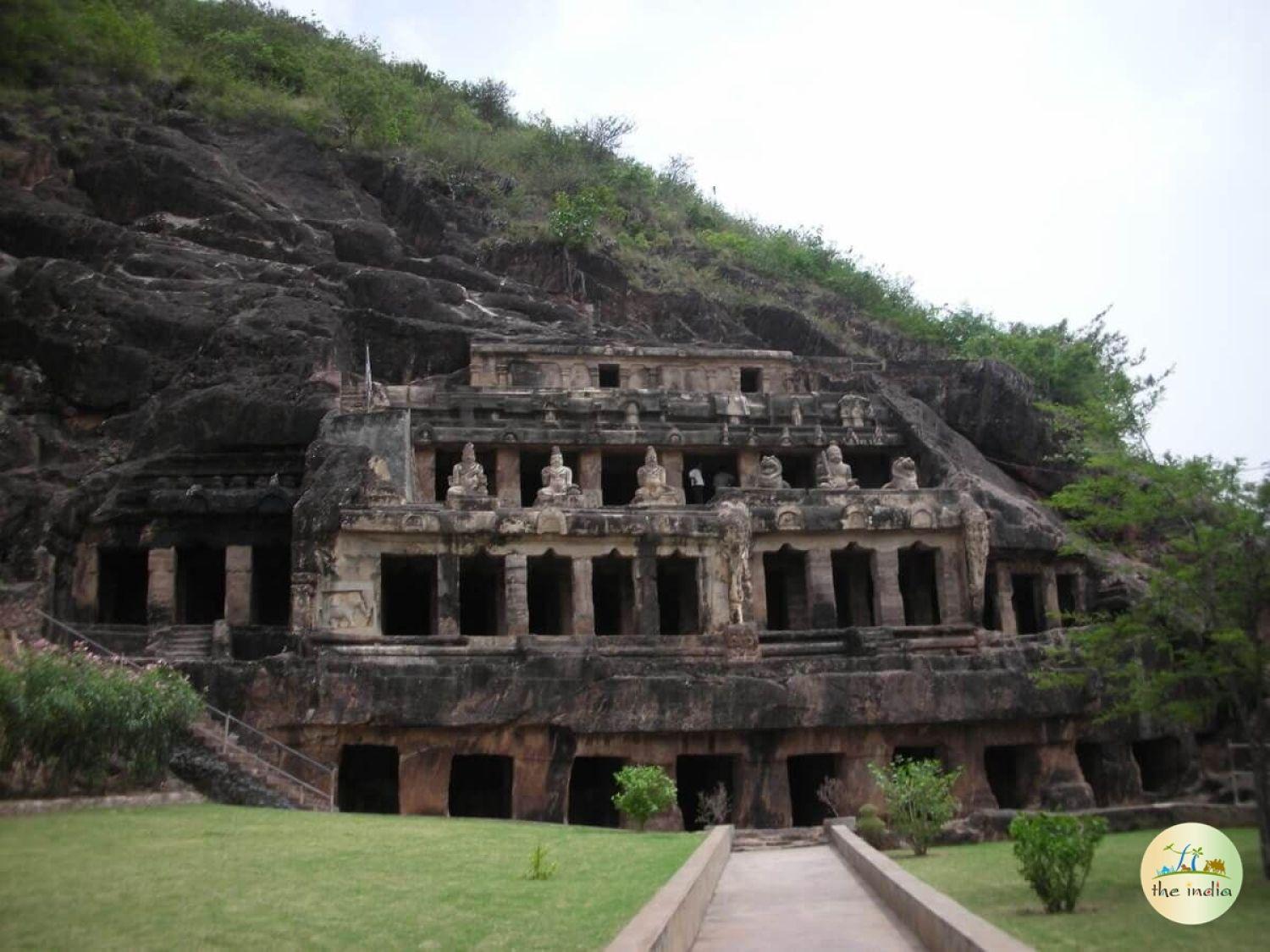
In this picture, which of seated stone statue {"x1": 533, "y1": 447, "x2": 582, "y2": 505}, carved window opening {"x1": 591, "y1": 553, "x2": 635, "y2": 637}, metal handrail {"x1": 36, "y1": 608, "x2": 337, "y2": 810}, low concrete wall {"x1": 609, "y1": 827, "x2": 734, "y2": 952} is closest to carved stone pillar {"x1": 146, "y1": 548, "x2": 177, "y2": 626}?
metal handrail {"x1": 36, "y1": 608, "x2": 337, "y2": 810}

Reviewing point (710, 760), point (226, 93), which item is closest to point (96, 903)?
point (710, 760)

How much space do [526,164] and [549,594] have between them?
111ft

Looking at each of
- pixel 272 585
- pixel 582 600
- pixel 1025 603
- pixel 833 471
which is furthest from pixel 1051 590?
pixel 272 585

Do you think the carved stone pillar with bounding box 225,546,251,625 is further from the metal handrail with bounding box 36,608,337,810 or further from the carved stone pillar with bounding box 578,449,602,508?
the carved stone pillar with bounding box 578,449,602,508

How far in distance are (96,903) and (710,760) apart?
1984 centimetres

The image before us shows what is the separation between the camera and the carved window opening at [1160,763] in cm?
2975

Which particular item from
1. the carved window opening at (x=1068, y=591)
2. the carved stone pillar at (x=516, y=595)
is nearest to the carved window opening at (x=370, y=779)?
the carved stone pillar at (x=516, y=595)

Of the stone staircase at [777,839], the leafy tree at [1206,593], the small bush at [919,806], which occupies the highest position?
the leafy tree at [1206,593]

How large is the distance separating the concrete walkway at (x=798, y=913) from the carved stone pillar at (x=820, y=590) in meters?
12.7

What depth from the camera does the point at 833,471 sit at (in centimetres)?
3422

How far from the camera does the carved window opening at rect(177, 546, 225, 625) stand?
31594 millimetres

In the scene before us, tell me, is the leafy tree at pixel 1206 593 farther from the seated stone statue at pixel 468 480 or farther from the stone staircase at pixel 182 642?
the stone staircase at pixel 182 642

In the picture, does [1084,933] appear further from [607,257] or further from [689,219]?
[689,219]

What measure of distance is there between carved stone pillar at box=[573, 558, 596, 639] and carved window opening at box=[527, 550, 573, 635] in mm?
477
